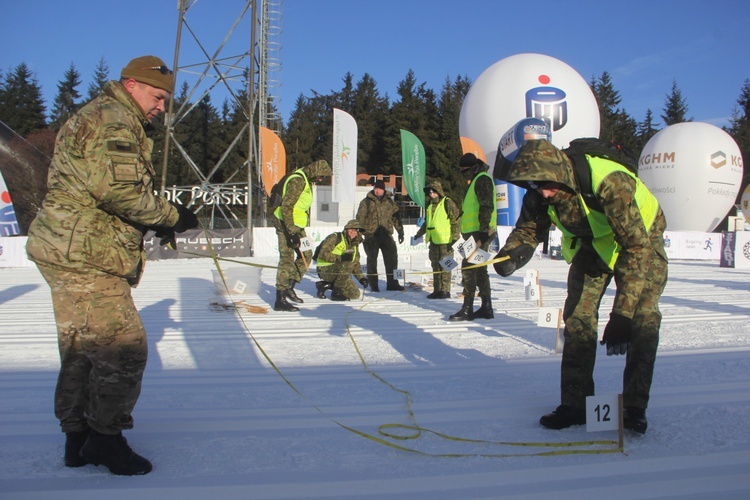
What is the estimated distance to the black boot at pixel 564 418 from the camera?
9.47 feet

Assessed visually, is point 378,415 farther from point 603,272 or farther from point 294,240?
point 294,240

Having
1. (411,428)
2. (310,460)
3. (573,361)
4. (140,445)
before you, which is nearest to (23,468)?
(140,445)

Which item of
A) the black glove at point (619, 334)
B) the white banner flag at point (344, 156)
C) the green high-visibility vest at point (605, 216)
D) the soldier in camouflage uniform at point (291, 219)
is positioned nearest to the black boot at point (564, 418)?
the black glove at point (619, 334)

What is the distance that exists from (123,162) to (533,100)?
21573 millimetres

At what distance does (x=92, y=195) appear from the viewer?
2281mm

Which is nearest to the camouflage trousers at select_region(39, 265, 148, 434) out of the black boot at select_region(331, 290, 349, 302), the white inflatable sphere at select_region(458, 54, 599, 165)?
the black boot at select_region(331, 290, 349, 302)

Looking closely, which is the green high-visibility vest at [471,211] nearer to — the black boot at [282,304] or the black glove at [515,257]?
the black boot at [282,304]

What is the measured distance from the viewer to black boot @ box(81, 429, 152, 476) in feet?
7.73

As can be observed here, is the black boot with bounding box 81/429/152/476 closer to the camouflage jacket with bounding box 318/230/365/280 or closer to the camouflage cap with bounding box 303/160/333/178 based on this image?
the camouflage cap with bounding box 303/160/333/178

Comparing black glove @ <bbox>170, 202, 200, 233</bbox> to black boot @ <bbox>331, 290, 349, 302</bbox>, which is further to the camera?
black boot @ <bbox>331, 290, 349, 302</bbox>

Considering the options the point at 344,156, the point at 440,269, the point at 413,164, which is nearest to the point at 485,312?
the point at 440,269

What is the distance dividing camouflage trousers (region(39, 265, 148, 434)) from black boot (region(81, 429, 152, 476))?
0.05 m

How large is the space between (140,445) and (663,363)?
368cm

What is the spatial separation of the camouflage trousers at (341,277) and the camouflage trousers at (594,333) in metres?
5.51
